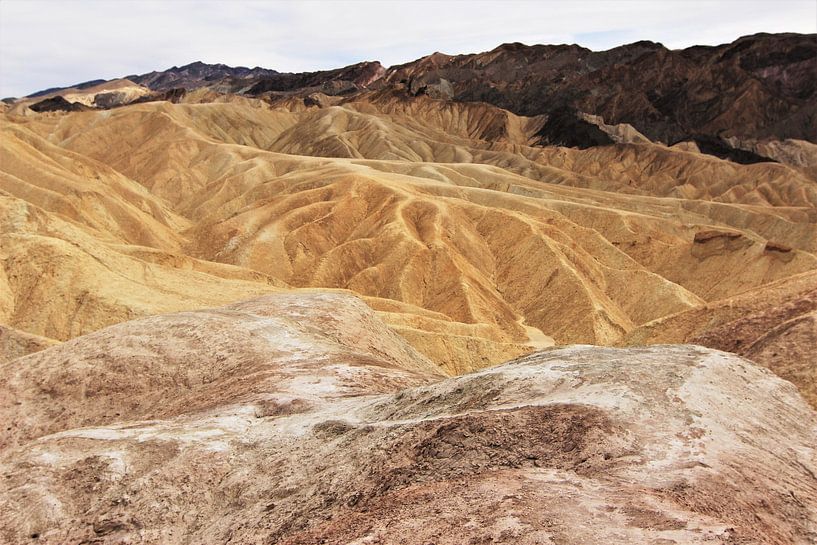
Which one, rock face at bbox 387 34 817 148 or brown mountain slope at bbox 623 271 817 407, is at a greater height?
rock face at bbox 387 34 817 148

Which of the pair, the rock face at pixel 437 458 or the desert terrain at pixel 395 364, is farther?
the desert terrain at pixel 395 364

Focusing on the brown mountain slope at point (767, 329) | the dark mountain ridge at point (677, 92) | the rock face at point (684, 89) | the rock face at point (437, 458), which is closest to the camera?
the rock face at point (437, 458)

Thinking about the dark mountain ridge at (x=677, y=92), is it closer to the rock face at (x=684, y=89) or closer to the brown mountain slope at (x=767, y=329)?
the rock face at (x=684, y=89)

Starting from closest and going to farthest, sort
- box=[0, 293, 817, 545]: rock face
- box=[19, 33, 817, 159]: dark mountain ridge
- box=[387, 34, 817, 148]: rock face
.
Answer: box=[0, 293, 817, 545]: rock face, box=[19, 33, 817, 159]: dark mountain ridge, box=[387, 34, 817, 148]: rock face

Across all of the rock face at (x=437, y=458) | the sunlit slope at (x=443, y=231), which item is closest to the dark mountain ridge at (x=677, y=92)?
the sunlit slope at (x=443, y=231)

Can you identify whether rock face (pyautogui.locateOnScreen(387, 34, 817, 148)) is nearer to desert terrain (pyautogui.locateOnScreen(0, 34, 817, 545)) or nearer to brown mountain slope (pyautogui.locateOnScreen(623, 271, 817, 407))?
desert terrain (pyautogui.locateOnScreen(0, 34, 817, 545))

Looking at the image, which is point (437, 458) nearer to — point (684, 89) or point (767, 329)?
point (767, 329)

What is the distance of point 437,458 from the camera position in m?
10.4

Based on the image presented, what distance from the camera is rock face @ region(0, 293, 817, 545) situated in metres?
8.96

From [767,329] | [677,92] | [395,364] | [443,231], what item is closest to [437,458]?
[395,364]

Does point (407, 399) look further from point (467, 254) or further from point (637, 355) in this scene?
point (467, 254)

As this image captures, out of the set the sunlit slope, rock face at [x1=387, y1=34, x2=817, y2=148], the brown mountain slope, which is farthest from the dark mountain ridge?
the brown mountain slope

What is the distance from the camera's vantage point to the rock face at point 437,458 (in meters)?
8.96

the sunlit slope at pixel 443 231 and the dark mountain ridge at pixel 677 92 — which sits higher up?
the dark mountain ridge at pixel 677 92
